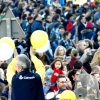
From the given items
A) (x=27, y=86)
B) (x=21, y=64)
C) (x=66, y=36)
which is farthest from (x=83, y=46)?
(x=21, y=64)

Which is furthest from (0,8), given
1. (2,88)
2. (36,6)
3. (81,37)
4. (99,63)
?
(2,88)

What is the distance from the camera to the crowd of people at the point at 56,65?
9.98 metres

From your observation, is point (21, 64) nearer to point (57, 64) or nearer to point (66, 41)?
point (57, 64)

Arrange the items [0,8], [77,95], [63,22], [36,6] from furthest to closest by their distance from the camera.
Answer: [36,6] → [0,8] → [63,22] → [77,95]

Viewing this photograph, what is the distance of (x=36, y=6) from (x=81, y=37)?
10.5 m

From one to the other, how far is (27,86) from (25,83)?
0.06m

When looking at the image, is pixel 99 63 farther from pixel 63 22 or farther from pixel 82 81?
pixel 63 22

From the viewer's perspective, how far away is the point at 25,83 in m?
9.97

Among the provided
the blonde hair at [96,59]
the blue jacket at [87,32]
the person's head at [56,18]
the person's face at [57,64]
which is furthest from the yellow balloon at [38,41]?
the person's head at [56,18]

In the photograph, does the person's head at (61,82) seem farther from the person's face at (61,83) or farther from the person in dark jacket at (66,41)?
the person in dark jacket at (66,41)

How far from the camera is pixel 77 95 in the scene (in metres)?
10.6

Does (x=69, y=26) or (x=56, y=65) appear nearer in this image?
(x=56, y=65)

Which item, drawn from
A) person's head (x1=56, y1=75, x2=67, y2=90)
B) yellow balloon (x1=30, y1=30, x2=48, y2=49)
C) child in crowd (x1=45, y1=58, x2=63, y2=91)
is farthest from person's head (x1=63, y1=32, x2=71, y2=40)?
yellow balloon (x1=30, y1=30, x2=48, y2=49)

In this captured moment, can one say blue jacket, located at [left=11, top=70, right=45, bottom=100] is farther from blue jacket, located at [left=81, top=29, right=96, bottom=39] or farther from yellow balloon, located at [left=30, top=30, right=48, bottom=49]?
blue jacket, located at [left=81, top=29, right=96, bottom=39]
